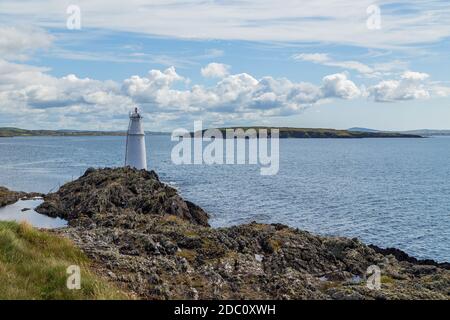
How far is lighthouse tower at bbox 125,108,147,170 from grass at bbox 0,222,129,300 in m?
45.6

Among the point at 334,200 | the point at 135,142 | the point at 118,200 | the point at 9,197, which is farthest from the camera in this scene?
the point at 334,200

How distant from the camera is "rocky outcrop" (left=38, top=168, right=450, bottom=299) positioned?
1512 centimetres

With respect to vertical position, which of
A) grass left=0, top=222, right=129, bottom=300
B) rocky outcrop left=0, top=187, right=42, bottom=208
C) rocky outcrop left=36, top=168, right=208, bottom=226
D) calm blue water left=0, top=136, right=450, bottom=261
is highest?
grass left=0, top=222, right=129, bottom=300

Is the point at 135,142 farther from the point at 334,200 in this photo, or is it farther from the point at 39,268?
the point at 39,268

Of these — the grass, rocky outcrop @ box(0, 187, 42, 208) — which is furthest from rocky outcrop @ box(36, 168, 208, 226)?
the grass

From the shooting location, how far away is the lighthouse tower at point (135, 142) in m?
60.8

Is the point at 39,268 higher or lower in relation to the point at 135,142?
lower

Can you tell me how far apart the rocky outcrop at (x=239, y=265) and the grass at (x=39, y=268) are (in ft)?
4.58

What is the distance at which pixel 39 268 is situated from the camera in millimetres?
11883

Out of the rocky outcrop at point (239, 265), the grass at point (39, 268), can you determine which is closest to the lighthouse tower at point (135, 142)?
the rocky outcrop at point (239, 265)

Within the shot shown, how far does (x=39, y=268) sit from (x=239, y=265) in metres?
8.83

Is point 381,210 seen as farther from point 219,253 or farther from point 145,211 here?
point 219,253

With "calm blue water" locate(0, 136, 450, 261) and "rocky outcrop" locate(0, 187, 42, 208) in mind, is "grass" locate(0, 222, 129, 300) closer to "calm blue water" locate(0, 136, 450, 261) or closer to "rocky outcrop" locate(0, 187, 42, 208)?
"calm blue water" locate(0, 136, 450, 261)

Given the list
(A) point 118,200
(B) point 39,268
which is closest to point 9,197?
(A) point 118,200
